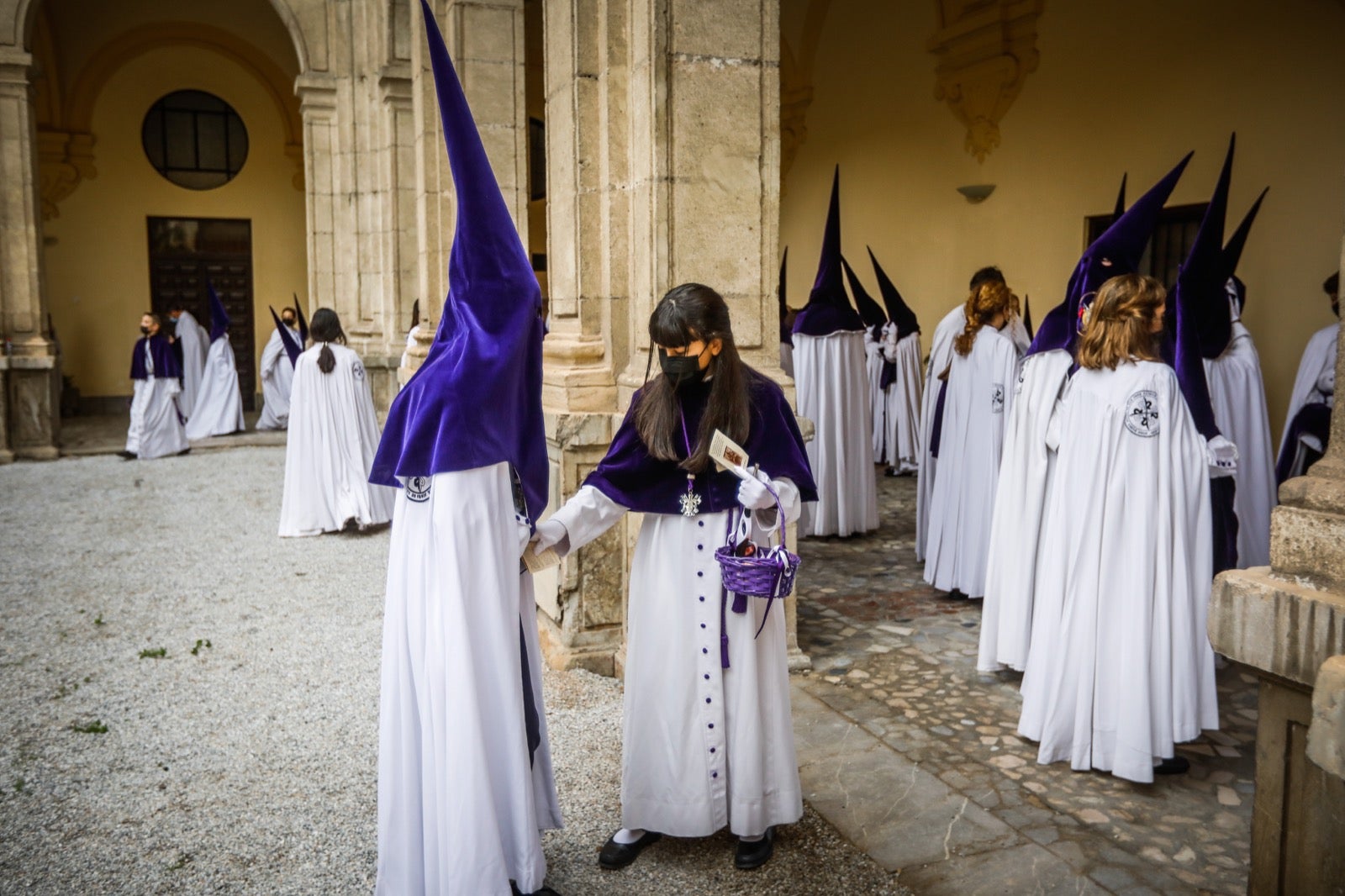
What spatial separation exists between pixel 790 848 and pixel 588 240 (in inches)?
114

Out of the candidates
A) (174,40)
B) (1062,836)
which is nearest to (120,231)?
(174,40)

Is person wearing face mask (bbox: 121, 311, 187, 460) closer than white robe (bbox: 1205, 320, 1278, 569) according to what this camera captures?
No

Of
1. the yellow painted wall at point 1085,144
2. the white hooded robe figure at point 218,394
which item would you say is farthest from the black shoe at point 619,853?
the white hooded robe figure at point 218,394

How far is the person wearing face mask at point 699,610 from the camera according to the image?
2965mm

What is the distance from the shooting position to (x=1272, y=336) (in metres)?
7.84

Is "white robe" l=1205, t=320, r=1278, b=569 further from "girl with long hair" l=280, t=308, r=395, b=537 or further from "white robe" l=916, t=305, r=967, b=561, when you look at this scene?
"girl with long hair" l=280, t=308, r=395, b=537

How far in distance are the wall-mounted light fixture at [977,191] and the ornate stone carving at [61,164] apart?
1405cm

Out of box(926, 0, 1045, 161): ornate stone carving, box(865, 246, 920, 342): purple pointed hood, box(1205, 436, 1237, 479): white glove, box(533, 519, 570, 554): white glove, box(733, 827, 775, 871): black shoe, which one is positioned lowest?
box(733, 827, 775, 871): black shoe

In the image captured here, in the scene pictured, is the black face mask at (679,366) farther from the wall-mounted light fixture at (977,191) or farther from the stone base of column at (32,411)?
the stone base of column at (32,411)

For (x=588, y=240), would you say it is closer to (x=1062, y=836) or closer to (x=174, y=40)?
(x=1062, y=836)

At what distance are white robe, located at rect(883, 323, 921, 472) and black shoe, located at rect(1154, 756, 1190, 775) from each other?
702 centimetres

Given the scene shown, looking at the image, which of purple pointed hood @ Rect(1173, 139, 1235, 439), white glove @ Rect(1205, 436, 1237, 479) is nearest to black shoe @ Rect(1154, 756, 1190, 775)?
white glove @ Rect(1205, 436, 1237, 479)

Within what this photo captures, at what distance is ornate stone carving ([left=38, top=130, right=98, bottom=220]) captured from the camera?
16234 millimetres

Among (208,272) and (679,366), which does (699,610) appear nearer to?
(679,366)
